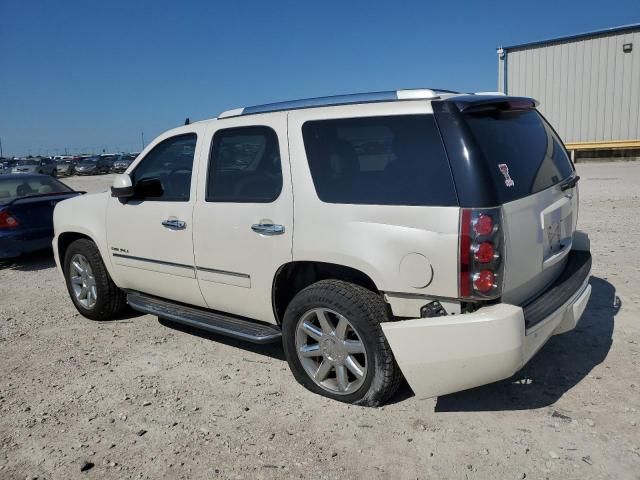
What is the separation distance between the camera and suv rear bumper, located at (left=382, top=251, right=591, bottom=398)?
2852 mm

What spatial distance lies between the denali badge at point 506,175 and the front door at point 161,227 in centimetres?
224

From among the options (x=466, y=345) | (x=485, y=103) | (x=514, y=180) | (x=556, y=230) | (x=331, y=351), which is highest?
(x=485, y=103)

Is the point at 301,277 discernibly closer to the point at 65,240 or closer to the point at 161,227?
the point at 161,227

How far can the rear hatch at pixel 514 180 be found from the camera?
291 cm

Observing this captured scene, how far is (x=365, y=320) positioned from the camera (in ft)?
10.7

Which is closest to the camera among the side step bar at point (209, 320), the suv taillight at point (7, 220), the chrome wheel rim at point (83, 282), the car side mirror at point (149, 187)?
the side step bar at point (209, 320)

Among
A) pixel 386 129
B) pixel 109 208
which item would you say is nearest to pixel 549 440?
pixel 386 129

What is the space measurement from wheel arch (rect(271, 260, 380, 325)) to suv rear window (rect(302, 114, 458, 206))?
0.46m

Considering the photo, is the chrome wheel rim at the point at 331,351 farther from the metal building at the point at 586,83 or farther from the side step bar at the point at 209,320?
the metal building at the point at 586,83

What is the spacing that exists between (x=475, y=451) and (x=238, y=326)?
1832mm

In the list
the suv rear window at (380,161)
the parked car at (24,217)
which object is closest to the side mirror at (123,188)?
the suv rear window at (380,161)

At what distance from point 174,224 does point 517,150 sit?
2.50m

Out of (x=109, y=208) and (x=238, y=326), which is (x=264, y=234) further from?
(x=109, y=208)

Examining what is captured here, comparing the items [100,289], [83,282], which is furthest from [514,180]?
[83,282]
